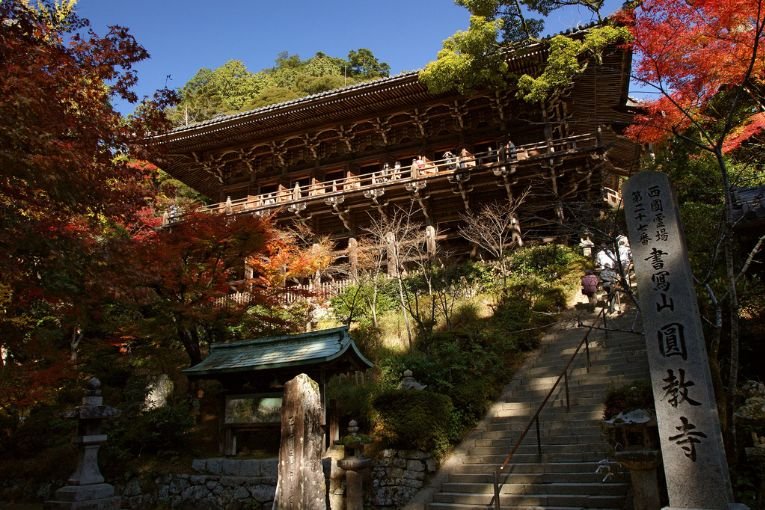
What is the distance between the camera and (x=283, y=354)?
34.9 ft

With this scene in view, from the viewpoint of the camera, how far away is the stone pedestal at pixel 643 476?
19.9 ft

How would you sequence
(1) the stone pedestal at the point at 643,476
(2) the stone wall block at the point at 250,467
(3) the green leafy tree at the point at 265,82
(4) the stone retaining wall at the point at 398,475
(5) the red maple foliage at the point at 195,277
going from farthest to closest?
(3) the green leafy tree at the point at 265,82, (5) the red maple foliage at the point at 195,277, (2) the stone wall block at the point at 250,467, (4) the stone retaining wall at the point at 398,475, (1) the stone pedestal at the point at 643,476

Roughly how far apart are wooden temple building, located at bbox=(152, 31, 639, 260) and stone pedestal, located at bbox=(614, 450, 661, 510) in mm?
13238

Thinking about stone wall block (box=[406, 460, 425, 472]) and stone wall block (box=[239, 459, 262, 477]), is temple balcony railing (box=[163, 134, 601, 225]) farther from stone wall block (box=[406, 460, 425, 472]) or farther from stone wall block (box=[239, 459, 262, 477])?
stone wall block (box=[406, 460, 425, 472])

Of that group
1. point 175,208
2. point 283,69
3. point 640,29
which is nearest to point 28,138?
point 640,29

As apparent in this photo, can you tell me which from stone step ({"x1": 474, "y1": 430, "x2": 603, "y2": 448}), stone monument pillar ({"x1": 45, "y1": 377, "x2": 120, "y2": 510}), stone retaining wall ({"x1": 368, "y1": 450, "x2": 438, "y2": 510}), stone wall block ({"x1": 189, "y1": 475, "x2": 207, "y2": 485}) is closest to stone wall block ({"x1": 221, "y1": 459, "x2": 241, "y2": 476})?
stone wall block ({"x1": 189, "y1": 475, "x2": 207, "y2": 485})

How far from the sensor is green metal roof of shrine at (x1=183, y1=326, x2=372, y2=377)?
10070 millimetres

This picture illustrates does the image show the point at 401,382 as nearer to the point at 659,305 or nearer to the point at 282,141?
the point at 659,305

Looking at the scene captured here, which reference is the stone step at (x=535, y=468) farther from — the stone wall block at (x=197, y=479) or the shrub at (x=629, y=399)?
the stone wall block at (x=197, y=479)

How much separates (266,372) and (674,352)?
751cm

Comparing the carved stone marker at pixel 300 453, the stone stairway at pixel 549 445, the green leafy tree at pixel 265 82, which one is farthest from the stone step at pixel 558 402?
the green leafy tree at pixel 265 82

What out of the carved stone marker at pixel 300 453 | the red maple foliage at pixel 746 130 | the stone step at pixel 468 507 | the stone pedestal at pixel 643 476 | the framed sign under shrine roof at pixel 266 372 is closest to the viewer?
the carved stone marker at pixel 300 453

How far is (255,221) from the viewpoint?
1415 centimetres

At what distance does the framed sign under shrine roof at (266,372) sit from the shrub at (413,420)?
1.17 meters
